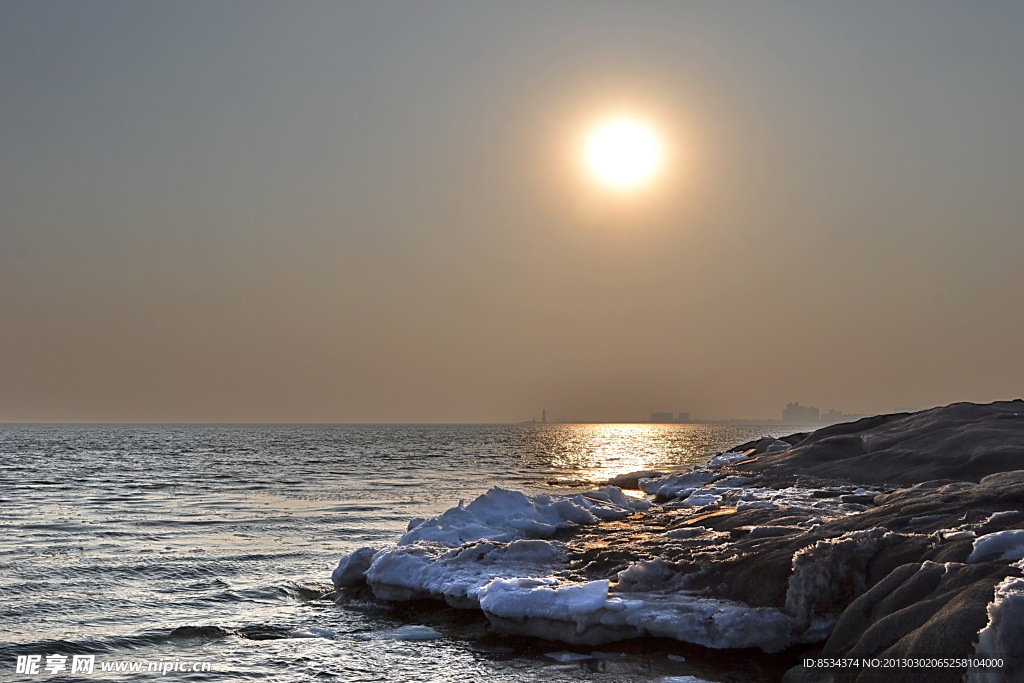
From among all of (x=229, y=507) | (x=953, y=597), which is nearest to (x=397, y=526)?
(x=229, y=507)

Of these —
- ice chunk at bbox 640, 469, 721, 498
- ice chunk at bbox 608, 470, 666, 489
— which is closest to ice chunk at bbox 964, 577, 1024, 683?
ice chunk at bbox 640, 469, 721, 498

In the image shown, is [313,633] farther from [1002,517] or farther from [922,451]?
[922,451]

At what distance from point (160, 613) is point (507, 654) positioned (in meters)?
7.43


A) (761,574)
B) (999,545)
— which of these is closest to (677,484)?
(761,574)

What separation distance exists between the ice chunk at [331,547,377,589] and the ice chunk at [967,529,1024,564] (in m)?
11.6

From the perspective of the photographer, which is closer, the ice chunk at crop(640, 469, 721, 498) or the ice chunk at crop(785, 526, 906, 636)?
the ice chunk at crop(785, 526, 906, 636)

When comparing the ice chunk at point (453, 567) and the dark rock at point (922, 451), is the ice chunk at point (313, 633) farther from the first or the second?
the dark rock at point (922, 451)

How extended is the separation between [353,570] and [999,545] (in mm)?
12263

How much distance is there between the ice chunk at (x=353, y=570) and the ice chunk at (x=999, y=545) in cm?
1159

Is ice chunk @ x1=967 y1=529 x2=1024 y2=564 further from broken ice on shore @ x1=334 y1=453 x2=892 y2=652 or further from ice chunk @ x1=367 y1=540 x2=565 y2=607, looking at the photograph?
ice chunk @ x1=367 y1=540 x2=565 y2=607

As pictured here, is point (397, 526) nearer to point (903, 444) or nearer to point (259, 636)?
point (259, 636)

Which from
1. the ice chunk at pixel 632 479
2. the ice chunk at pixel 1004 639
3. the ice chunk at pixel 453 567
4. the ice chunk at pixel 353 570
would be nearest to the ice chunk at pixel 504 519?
the ice chunk at pixel 353 570

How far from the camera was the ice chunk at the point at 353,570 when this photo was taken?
670 inches

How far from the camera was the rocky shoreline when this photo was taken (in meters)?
9.72
